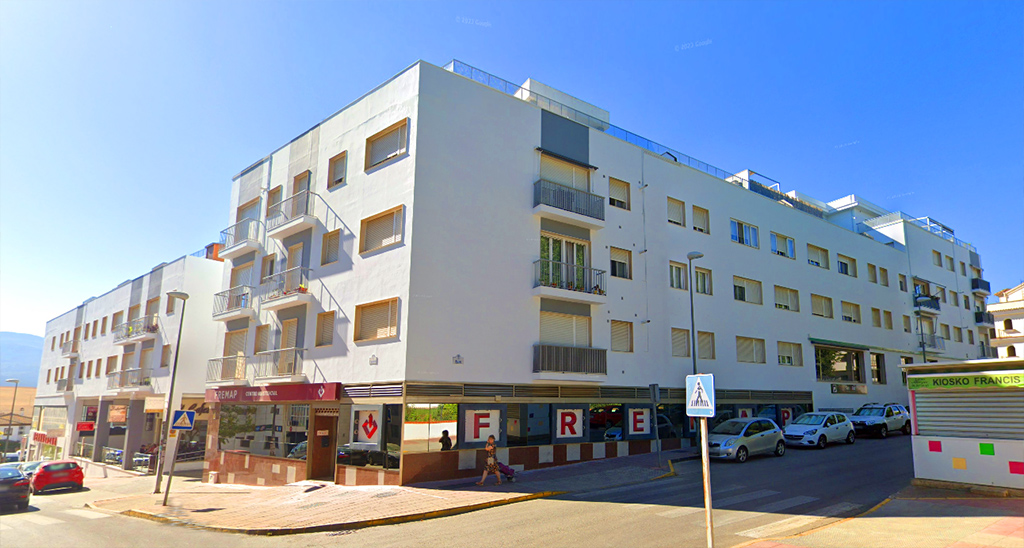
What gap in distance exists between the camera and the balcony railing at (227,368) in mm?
25469

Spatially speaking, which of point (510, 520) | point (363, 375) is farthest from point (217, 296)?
point (510, 520)

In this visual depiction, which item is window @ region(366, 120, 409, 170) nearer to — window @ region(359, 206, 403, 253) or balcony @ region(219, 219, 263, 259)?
window @ region(359, 206, 403, 253)

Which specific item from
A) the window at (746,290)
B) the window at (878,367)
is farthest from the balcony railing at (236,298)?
the window at (878,367)

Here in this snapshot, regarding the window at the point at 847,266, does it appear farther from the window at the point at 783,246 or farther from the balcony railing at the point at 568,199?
the balcony railing at the point at 568,199

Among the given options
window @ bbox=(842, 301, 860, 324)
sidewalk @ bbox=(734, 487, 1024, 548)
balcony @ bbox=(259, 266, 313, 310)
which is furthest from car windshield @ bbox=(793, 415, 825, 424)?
balcony @ bbox=(259, 266, 313, 310)

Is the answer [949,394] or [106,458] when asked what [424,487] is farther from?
[106,458]

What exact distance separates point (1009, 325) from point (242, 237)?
7497 centimetres

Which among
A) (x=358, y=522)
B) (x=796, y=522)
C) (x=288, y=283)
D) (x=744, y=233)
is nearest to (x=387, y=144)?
(x=288, y=283)

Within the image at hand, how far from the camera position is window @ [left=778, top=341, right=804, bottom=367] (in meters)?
30.6

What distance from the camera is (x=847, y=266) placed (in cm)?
3634

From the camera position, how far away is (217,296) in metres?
28.2

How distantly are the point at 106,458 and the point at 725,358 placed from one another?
37543mm

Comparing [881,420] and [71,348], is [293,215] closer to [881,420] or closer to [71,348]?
[881,420]

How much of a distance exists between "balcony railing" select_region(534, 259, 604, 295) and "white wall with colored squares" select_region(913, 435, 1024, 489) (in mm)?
11129
